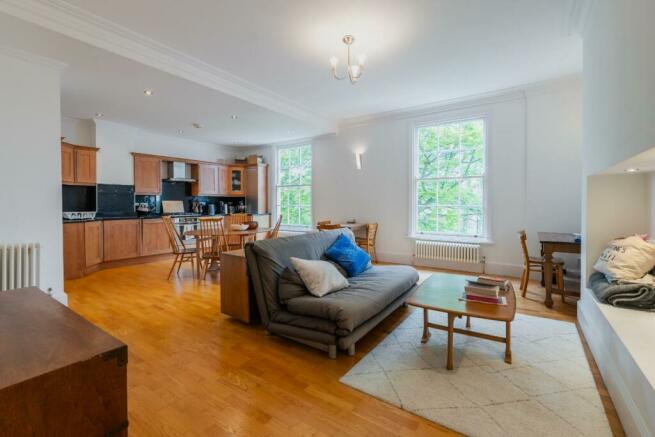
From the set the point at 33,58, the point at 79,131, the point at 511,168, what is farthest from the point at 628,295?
the point at 79,131

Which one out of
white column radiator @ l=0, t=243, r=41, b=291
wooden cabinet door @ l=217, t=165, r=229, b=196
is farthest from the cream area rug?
wooden cabinet door @ l=217, t=165, r=229, b=196

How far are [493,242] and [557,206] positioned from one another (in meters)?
0.99

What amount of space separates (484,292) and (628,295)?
0.92 meters

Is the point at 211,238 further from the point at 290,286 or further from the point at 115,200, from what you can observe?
the point at 290,286

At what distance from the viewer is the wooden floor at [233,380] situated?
1.71m

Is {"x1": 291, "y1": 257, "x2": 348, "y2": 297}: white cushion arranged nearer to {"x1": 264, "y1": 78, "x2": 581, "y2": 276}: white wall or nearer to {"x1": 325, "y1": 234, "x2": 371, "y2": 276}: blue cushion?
{"x1": 325, "y1": 234, "x2": 371, "y2": 276}: blue cushion

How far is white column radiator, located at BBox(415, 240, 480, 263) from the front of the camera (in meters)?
5.09

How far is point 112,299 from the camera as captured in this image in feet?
12.6

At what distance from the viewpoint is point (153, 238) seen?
6.15 m

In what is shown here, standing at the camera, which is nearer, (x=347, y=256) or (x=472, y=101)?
(x=347, y=256)

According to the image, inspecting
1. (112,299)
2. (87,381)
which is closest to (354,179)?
(112,299)

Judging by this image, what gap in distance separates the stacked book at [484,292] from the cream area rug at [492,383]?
425mm

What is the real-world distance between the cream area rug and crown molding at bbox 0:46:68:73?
418 cm

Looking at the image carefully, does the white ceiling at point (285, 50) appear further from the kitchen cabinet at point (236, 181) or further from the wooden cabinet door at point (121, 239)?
the kitchen cabinet at point (236, 181)
